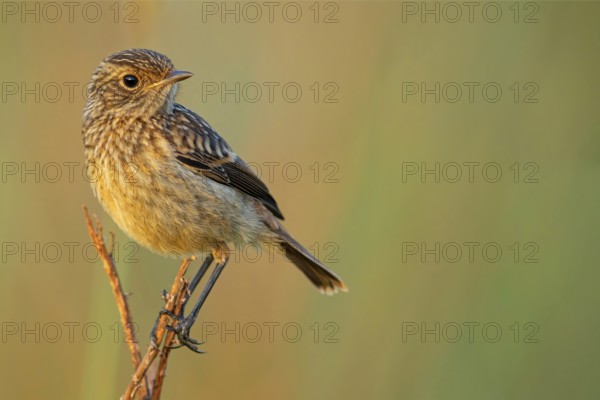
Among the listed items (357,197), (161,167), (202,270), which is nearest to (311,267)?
(357,197)

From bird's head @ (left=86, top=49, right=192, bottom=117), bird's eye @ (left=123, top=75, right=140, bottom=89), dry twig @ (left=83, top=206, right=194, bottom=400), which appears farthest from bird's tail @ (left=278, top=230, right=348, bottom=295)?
dry twig @ (left=83, top=206, right=194, bottom=400)

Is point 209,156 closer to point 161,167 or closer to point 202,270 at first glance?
point 161,167

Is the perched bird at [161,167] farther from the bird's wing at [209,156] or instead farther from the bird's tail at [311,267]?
the bird's tail at [311,267]

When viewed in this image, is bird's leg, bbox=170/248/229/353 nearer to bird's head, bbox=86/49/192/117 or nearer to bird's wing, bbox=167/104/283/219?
bird's wing, bbox=167/104/283/219

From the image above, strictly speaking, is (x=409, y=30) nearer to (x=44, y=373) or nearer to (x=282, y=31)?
(x=282, y=31)

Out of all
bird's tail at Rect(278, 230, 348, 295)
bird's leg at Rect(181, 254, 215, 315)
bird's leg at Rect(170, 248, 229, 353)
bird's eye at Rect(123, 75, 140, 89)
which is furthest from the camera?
bird's tail at Rect(278, 230, 348, 295)

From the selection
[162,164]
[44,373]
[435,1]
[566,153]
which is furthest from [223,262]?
[435,1]

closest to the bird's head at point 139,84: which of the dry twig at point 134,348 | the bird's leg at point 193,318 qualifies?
the bird's leg at point 193,318
